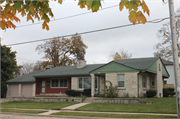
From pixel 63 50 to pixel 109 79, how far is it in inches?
1118

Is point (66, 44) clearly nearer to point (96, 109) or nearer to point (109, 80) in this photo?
point (109, 80)

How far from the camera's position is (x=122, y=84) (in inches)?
837

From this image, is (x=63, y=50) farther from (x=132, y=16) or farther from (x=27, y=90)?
(x=132, y=16)

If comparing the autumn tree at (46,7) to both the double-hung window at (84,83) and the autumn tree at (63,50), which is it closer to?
the double-hung window at (84,83)

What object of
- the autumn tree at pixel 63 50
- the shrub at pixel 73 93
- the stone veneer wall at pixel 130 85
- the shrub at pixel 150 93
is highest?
the autumn tree at pixel 63 50

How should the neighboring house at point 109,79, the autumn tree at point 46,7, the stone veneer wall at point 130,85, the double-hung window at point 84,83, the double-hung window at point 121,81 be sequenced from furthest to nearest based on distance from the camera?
the double-hung window at point 84,83
the double-hung window at point 121,81
the neighboring house at point 109,79
the stone veneer wall at point 130,85
the autumn tree at point 46,7

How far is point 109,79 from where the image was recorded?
2184cm

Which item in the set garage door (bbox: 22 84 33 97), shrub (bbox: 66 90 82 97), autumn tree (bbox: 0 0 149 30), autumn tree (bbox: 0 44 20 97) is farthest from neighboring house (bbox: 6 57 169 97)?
autumn tree (bbox: 0 0 149 30)

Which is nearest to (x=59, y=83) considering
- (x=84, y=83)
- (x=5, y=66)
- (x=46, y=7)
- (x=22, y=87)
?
(x=84, y=83)

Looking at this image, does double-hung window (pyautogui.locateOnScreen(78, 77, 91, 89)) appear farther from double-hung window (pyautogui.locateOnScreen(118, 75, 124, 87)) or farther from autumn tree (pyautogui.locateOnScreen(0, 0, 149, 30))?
autumn tree (pyautogui.locateOnScreen(0, 0, 149, 30))

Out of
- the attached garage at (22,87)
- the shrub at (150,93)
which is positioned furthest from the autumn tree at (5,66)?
the shrub at (150,93)

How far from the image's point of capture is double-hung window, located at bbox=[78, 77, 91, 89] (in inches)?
1005

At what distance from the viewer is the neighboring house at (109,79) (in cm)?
2069

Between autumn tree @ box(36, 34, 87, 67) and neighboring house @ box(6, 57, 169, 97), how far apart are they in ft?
59.1
